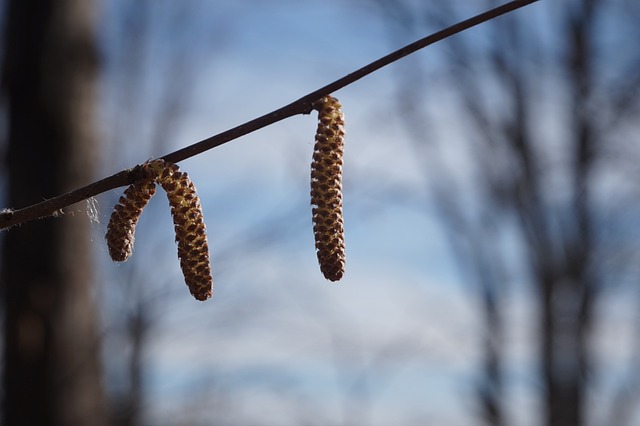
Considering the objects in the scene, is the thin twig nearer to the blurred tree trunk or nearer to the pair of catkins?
the pair of catkins

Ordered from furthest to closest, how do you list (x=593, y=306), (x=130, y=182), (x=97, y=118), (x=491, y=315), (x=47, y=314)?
(x=491, y=315)
(x=593, y=306)
(x=97, y=118)
(x=47, y=314)
(x=130, y=182)

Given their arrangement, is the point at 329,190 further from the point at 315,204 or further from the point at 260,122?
the point at 260,122

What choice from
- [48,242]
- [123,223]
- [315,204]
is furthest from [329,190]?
[48,242]

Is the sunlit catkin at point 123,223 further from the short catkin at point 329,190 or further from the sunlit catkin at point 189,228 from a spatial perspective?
the short catkin at point 329,190

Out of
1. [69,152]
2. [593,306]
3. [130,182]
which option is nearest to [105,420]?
[69,152]

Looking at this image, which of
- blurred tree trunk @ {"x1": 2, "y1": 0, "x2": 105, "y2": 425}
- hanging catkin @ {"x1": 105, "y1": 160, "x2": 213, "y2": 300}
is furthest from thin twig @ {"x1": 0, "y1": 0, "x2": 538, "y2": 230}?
blurred tree trunk @ {"x1": 2, "y1": 0, "x2": 105, "y2": 425}

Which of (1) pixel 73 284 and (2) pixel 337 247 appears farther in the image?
(1) pixel 73 284

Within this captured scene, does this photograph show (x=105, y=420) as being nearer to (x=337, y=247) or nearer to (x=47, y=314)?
(x=47, y=314)
